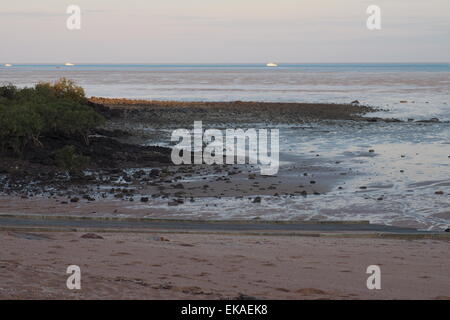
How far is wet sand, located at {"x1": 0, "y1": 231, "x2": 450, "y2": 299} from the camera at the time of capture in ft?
34.2

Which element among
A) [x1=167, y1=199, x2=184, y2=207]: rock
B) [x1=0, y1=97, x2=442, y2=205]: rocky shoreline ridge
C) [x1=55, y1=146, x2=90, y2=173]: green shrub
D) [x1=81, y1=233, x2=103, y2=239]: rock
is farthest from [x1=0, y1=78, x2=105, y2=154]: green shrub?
[x1=81, y1=233, x2=103, y2=239]: rock

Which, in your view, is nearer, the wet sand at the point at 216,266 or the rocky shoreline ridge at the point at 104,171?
the wet sand at the point at 216,266

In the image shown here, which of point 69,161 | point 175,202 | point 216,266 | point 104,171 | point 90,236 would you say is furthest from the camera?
point 104,171

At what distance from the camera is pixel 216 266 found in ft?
41.2

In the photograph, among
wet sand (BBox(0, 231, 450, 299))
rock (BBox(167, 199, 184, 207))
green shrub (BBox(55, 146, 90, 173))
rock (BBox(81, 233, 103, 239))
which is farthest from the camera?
green shrub (BBox(55, 146, 90, 173))

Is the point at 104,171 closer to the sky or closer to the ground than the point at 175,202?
closer to the sky

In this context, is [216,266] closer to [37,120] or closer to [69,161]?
[69,161]

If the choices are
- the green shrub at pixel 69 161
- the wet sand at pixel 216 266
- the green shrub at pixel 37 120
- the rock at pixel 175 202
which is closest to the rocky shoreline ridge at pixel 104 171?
the rock at pixel 175 202

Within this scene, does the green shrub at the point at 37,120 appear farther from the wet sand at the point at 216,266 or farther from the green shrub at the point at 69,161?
the wet sand at the point at 216,266

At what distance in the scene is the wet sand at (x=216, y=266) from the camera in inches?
410

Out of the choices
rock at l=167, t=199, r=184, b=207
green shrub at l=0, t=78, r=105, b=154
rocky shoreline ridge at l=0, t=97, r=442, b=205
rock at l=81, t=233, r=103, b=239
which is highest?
green shrub at l=0, t=78, r=105, b=154

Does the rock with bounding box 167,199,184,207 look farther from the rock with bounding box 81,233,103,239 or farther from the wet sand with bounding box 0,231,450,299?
the rock with bounding box 81,233,103,239

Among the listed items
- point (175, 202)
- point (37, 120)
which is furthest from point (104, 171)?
point (175, 202)

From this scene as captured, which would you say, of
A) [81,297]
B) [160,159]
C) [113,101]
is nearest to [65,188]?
[160,159]
